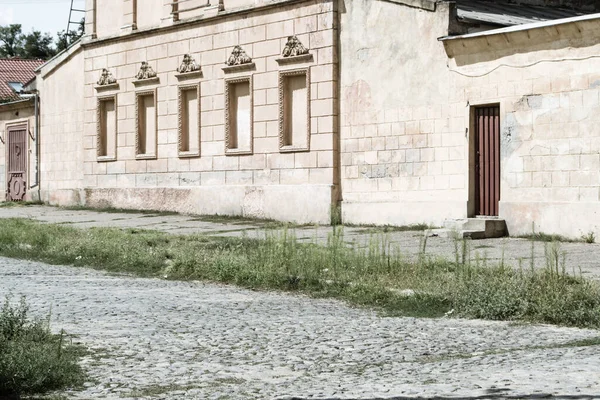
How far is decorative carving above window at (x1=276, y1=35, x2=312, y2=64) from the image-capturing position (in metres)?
22.9

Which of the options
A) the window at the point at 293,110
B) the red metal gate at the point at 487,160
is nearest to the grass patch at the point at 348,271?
the red metal gate at the point at 487,160

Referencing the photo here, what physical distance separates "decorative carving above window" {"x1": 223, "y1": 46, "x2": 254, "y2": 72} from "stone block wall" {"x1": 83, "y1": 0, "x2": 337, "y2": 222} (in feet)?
0.42

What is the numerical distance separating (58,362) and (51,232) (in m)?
12.3

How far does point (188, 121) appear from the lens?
87.0 feet

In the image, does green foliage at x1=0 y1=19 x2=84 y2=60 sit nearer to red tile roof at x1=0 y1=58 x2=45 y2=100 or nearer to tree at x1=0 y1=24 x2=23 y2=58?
tree at x1=0 y1=24 x2=23 y2=58

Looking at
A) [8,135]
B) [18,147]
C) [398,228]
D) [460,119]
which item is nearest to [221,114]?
[398,228]

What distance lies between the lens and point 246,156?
24531 millimetres

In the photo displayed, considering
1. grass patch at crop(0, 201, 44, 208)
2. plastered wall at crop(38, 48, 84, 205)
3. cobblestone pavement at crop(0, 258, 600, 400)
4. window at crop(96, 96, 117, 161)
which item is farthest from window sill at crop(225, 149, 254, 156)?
cobblestone pavement at crop(0, 258, 600, 400)

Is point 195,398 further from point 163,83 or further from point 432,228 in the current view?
point 163,83

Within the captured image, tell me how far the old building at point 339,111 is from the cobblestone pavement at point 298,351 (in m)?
8.20

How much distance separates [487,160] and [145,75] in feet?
38.0

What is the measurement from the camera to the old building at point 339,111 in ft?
58.7

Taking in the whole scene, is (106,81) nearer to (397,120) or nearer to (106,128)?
(106,128)

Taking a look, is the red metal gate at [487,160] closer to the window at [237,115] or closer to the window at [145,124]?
the window at [237,115]
